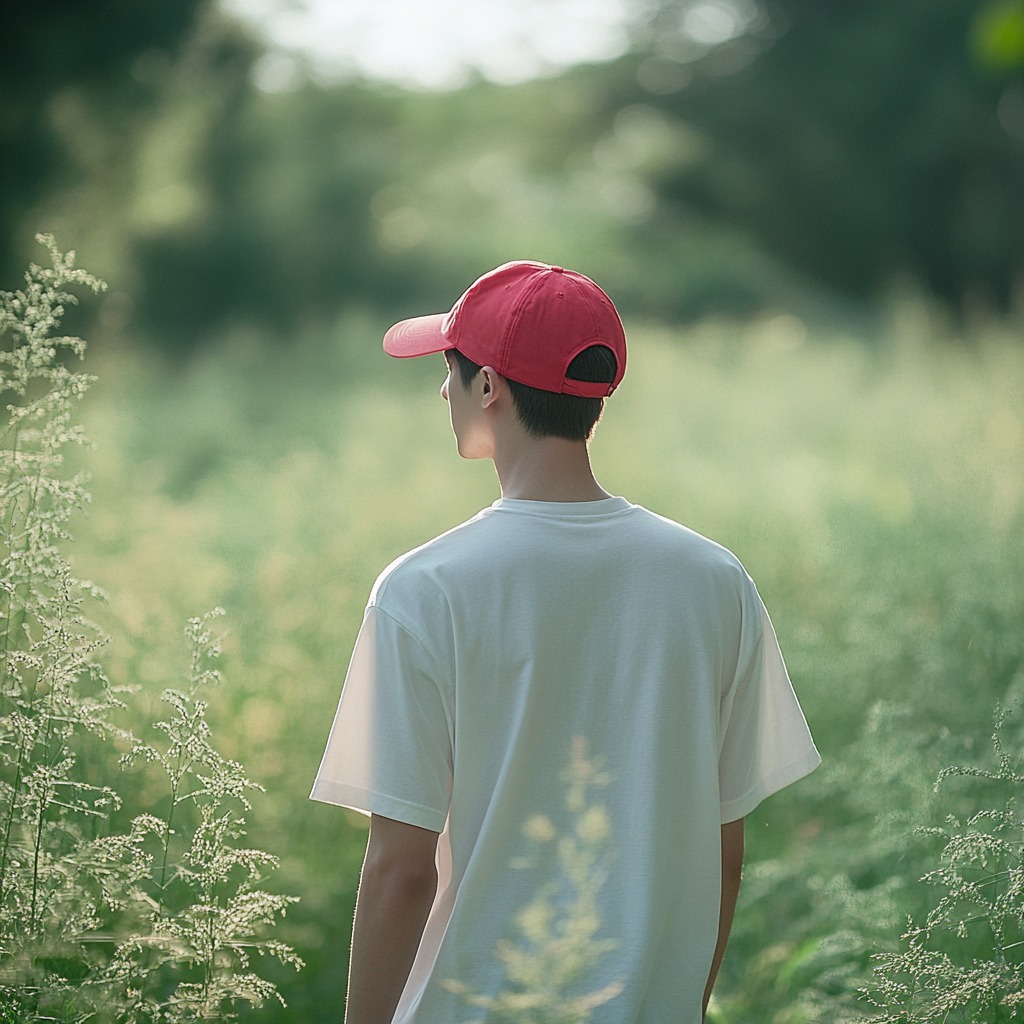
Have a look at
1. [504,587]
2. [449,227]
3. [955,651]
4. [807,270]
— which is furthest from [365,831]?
[807,270]

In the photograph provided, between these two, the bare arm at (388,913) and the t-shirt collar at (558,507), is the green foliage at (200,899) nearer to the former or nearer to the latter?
the bare arm at (388,913)

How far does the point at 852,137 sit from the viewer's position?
18797mm

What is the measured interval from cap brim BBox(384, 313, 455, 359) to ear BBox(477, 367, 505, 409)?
99mm

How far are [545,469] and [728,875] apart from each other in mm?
639

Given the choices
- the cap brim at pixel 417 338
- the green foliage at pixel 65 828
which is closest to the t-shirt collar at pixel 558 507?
the cap brim at pixel 417 338

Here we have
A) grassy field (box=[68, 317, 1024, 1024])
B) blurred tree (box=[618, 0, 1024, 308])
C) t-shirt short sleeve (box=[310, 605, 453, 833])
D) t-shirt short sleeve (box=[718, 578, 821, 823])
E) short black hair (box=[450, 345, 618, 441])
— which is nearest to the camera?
t-shirt short sleeve (box=[310, 605, 453, 833])

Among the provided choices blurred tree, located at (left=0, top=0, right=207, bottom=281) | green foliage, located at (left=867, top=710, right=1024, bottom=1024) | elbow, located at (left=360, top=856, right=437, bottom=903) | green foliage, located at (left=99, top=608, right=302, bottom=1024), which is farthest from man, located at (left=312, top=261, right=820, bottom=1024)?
blurred tree, located at (left=0, top=0, right=207, bottom=281)

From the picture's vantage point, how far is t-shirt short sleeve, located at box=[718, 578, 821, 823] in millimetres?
1384

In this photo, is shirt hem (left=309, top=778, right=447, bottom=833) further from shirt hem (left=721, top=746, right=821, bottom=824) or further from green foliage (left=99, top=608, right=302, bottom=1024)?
shirt hem (left=721, top=746, right=821, bottom=824)

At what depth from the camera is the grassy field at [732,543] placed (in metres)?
2.58

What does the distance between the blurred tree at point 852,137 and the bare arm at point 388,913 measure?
1710 centimetres

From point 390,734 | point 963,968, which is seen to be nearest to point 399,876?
point 390,734

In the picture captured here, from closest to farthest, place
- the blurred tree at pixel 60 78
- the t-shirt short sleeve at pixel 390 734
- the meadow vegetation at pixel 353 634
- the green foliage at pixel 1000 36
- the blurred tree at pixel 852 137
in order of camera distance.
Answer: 1. the green foliage at pixel 1000 36
2. the t-shirt short sleeve at pixel 390 734
3. the meadow vegetation at pixel 353 634
4. the blurred tree at pixel 60 78
5. the blurred tree at pixel 852 137

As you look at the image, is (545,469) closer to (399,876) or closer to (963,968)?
(399,876)
